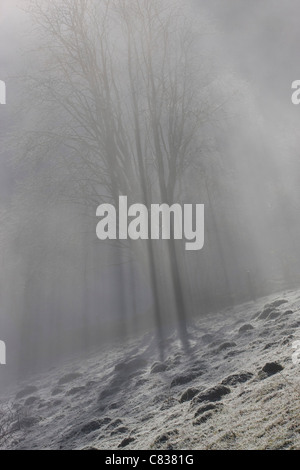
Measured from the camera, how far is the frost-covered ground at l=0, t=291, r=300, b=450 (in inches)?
95.7

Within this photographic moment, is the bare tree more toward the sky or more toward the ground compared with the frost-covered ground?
more toward the sky

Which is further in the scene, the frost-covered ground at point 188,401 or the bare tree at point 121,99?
the bare tree at point 121,99

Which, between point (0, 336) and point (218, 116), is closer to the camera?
point (218, 116)

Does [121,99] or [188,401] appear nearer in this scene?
[188,401]

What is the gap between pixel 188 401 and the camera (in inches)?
135

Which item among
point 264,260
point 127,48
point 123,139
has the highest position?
point 127,48

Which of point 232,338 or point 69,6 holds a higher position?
point 69,6

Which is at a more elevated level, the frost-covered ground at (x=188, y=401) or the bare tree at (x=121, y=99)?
the bare tree at (x=121, y=99)

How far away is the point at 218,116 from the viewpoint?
12477mm

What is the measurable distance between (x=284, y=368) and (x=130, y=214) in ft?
27.5

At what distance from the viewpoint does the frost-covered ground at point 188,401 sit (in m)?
2.43

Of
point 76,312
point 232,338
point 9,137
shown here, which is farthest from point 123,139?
point 76,312

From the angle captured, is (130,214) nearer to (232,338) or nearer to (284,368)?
(232,338)

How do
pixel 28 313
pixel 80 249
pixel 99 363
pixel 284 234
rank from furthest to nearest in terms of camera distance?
pixel 284 234
pixel 28 313
pixel 80 249
pixel 99 363
